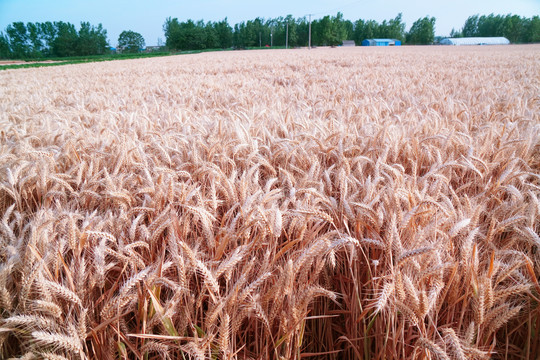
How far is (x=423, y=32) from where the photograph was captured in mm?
88000

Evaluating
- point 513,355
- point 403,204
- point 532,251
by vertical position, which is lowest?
point 513,355

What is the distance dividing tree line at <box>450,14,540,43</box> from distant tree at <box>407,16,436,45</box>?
17.5 meters

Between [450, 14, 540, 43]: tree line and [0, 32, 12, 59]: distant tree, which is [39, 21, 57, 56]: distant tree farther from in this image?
[450, 14, 540, 43]: tree line

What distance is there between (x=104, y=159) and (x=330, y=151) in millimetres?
1367

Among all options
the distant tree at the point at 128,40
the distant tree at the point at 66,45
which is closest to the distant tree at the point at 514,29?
the distant tree at the point at 128,40

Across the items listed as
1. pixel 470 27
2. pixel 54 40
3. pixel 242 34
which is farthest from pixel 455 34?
pixel 54 40

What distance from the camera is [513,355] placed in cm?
98

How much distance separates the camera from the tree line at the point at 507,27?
258 ft

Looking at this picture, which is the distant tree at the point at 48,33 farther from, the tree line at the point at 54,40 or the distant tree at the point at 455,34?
the distant tree at the point at 455,34

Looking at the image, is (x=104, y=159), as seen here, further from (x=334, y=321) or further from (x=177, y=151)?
(x=334, y=321)

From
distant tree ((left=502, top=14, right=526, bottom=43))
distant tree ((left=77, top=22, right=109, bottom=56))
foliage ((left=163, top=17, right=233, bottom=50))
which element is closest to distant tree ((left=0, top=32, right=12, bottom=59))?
distant tree ((left=77, top=22, right=109, bottom=56))

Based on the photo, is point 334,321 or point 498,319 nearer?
point 498,319

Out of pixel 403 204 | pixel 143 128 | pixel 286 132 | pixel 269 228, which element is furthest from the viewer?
pixel 143 128

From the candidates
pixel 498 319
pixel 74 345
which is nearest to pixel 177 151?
pixel 74 345
